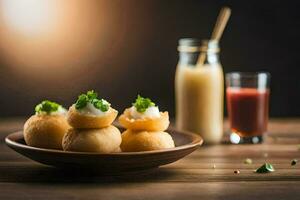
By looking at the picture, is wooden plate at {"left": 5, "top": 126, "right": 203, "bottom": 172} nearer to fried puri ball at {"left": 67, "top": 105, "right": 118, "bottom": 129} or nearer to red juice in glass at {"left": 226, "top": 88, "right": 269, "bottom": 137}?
fried puri ball at {"left": 67, "top": 105, "right": 118, "bottom": 129}

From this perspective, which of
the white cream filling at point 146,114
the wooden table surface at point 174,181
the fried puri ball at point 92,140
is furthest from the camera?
the white cream filling at point 146,114

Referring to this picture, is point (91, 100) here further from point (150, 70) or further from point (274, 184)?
point (150, 70)

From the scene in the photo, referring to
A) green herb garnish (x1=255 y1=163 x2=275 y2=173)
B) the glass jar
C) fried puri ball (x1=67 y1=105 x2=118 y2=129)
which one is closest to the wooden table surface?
green herb garnish (x1=255 y1=163 x2=275 y2=173)

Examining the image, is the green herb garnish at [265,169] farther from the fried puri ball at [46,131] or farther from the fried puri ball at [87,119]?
the fried puri ball at [46,131]

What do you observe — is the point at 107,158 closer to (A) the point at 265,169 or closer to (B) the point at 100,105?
(B) the point at 100,105

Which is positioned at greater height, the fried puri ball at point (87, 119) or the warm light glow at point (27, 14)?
the warm light glow at point (27, 14)

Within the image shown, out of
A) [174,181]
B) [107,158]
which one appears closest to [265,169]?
[174,181]

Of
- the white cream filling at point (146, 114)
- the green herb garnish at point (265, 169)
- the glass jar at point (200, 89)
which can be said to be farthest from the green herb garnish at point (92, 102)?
the glass jar at point (200, 89)
